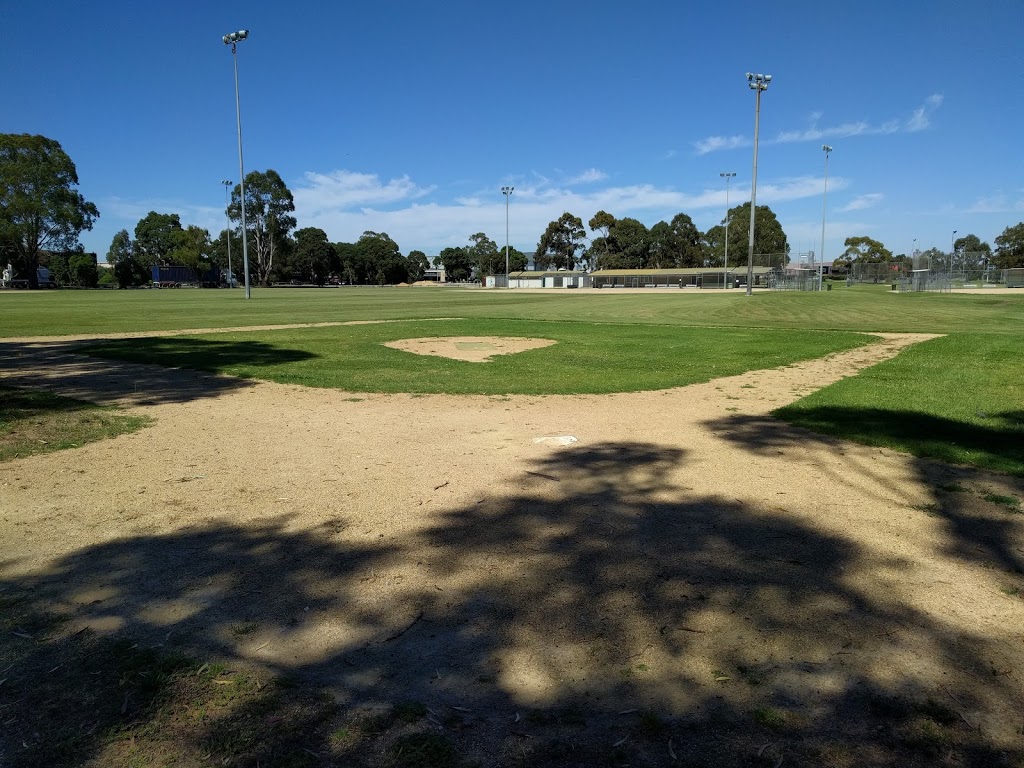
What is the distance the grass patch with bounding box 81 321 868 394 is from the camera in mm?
11289

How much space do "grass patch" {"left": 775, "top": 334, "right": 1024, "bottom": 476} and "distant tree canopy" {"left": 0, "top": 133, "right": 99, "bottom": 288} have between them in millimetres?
95678

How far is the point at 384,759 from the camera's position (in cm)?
240

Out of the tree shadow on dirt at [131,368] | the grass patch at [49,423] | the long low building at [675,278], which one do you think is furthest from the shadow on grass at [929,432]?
the long low building at [675,278]

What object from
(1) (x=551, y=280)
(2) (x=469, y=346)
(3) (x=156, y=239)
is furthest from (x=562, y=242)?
(2) (x=469, y=346)

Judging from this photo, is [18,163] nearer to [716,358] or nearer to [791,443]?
[716,358]

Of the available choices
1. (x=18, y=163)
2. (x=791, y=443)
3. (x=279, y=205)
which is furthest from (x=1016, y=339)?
(x=279, y=205)

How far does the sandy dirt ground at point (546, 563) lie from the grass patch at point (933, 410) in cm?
59

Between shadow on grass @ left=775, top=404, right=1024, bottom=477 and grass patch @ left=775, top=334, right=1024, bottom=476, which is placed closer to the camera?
shadow on grass @ left=775, top=404, right=1024, bottom=477

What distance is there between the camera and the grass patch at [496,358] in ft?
37.0

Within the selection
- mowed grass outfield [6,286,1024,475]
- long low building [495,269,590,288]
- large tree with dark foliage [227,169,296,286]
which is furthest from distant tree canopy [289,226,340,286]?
mowed grass outfield [6,286,1024,475]

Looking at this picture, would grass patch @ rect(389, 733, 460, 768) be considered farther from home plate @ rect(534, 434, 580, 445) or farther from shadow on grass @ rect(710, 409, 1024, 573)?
home plate @ rect(534, 434, 580, 445)

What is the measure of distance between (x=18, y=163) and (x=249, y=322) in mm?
75786

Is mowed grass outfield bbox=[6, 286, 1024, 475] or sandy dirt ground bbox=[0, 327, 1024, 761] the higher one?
mowed grass outfield bbox=[6, 286, 1024, 475]

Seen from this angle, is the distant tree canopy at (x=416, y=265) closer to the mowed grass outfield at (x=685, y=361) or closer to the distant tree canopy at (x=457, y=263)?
the distant tree canopy at (x=457, y=263)
